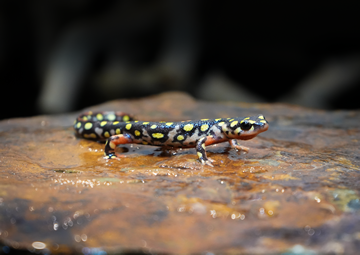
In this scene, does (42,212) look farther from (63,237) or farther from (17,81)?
(17,81)

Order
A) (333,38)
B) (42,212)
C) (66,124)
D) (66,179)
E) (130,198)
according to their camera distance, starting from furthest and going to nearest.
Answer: (333,38), (66,124), (66,179), (130,198), (42,212)

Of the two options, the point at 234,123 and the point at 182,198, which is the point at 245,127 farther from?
the point at 182,198

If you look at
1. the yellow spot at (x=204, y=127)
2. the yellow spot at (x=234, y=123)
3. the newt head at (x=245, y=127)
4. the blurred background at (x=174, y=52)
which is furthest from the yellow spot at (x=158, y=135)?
the blurred background at (x=174, y=52)

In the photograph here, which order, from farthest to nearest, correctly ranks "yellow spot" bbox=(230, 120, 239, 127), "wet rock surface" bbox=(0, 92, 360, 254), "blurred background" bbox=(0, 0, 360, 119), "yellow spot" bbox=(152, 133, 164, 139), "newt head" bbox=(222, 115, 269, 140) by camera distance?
"blurred background" bbox=(0, 0, 360, 119)
"yellow spot" bbox=(152, 133, 164, 139)
"yellow spot" bbox=(230, 120, 239, 127)
"newt head" bbox=(222, 115, 269, 140)
"wet rock surface" bbox=(0, 92, 360, 254)

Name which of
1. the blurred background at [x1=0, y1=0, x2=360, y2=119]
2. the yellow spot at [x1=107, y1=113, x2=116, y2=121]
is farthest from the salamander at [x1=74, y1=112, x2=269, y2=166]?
the blurred background at [x1=0, y1=0, x2=360, y2=119]

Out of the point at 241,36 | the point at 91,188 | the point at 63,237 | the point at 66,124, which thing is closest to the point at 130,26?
the point at 241,36

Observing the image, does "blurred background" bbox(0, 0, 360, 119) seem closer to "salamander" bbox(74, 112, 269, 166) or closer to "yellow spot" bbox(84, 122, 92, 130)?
"yellow spot" bbox(84, 122, 92, 130)
